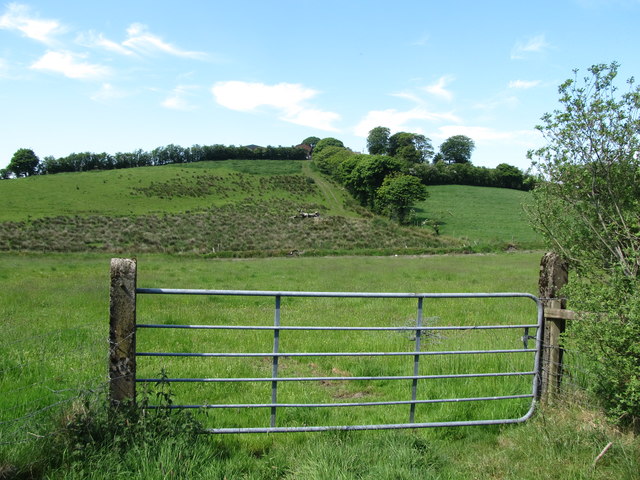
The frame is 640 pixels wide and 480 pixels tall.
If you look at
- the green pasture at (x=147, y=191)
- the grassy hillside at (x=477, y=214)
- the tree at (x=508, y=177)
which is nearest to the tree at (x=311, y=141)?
the green pasture at (x=147, y=191)

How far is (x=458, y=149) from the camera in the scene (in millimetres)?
130750

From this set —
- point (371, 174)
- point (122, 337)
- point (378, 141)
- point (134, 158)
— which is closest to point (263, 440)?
point (122, 337)

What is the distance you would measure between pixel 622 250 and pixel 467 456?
9.51 feet

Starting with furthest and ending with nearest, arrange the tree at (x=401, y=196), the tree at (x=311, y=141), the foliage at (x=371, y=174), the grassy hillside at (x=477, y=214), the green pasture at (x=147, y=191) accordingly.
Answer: the tree at (x=311, y=141) < the foliage at (x=371, y=174) < the tree at (x=401, y=196) < the green pasture at (x=147, y=191) < the grassy hillside at (x=477, y=214)

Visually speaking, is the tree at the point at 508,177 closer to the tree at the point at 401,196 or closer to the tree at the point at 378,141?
the tree at the point at 378,141

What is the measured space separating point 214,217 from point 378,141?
80419mm

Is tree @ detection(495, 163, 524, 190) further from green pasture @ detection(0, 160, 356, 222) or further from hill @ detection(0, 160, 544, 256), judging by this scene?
green pasture @ detection(0, 160, 356, 222)

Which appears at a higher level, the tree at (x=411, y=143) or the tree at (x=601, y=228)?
the tree at (x=411, y=143)

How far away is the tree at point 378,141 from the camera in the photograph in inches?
5251

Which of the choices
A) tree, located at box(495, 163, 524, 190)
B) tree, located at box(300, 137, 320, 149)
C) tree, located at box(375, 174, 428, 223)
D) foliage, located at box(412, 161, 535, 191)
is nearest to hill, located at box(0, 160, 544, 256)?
tree, located at box(375, 174, 428, 223)

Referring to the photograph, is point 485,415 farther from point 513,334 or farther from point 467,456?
point 513,334

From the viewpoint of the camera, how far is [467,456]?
477 cm

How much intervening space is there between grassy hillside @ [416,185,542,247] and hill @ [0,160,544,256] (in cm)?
27

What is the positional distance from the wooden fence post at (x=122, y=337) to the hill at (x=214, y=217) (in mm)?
38491
